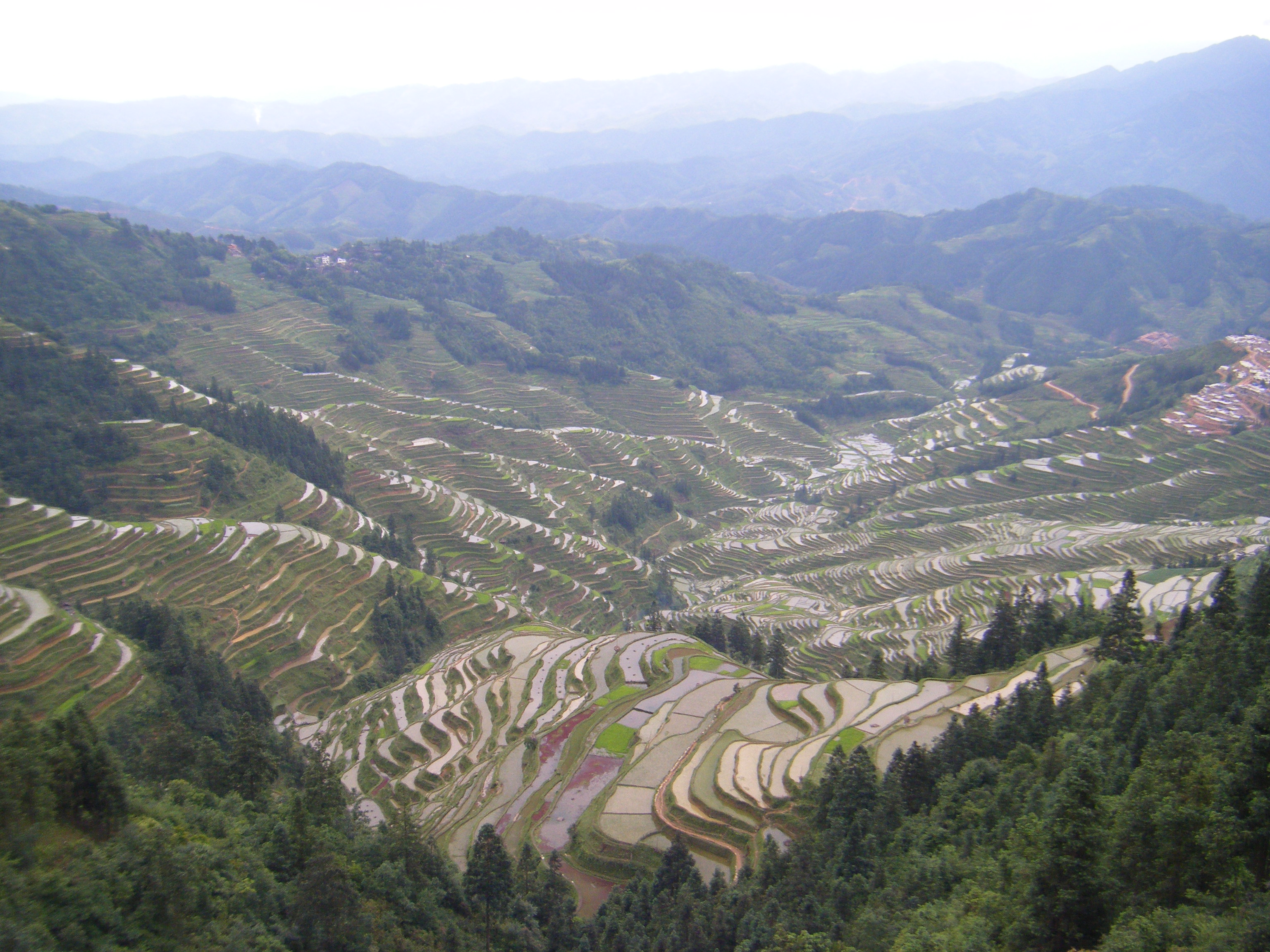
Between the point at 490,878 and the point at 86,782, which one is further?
the point at 490,878

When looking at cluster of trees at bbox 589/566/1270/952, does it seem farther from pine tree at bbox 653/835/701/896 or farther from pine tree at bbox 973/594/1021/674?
pine tree at bbox 973/594/1021/674

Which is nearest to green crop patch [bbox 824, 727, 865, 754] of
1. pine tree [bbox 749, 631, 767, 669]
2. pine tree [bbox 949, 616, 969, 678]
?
pine tree [bbox 949, 616, 969, 678]

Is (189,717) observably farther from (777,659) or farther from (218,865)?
(777,659)

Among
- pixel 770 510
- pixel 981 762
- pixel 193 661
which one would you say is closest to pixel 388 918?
pixel 981 762

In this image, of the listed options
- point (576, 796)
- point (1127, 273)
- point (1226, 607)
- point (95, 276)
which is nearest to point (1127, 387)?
point (1226, 607)

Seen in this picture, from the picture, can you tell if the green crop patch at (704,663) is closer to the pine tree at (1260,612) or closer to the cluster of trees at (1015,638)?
the cluster of trees at (1015,638)

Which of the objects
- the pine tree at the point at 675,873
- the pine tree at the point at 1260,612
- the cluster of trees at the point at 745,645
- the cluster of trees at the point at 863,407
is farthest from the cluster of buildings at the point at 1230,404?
the pine tree at the point at 675,873

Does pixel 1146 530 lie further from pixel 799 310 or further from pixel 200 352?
pixel 799 310
